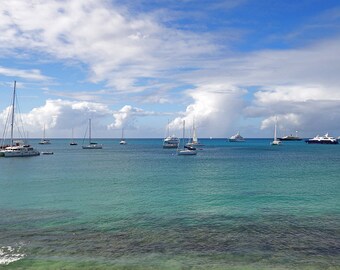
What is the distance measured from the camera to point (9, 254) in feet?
78.2

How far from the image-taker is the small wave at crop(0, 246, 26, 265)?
22736 millimetres

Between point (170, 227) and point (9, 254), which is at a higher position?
point (170, 227)

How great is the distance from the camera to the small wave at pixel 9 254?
22.7 m

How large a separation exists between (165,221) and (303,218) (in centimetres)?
1376

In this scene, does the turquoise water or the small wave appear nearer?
the small wave

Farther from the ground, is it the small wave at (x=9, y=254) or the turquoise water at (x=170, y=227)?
Result: the turquoise water at (x=170, y=227)

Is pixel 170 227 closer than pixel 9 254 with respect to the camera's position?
No

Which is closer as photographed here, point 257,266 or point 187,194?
point 257,266

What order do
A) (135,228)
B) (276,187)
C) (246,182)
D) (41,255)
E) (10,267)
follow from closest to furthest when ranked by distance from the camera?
(10,267)
(41,255)
(135,228)
(276,187)
(246,182)

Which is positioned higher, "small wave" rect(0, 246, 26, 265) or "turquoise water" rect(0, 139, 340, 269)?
"turquoise water" rect(0, 139, 340, 269)

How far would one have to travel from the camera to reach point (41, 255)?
931 inches

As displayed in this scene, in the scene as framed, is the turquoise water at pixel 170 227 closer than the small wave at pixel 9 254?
No

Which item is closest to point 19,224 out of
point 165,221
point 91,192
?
point 165,221

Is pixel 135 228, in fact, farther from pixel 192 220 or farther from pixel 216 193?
pixel 216 193
